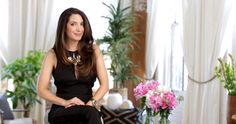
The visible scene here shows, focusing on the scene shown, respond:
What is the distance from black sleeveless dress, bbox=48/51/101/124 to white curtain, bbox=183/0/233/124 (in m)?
1.92

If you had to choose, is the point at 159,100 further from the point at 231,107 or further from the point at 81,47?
the point at 231,107

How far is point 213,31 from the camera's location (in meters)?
3.96

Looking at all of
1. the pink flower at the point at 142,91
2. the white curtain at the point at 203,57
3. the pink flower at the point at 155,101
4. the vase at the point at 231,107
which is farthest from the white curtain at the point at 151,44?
the pink flower at the point at 155,101

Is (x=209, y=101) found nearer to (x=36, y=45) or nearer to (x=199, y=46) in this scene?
(x=199, y=46)

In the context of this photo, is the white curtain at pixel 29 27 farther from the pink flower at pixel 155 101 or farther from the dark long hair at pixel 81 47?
the pink flower at pixel 155 101

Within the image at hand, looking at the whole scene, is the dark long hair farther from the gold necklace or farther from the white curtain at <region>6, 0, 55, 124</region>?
the white curtain at <region>6, 0, 55, 124</region>

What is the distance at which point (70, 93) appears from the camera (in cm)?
241

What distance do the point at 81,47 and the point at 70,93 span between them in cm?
31

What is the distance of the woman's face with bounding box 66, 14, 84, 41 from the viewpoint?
2408 millimetres

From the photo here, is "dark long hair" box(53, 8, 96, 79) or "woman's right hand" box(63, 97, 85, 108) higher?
"dark long hair" box(53, 8, 96, 79)

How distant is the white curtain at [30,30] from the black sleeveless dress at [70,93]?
2.88 metres

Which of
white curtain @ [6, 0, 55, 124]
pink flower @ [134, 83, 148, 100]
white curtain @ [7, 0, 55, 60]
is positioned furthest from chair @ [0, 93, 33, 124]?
pink flower @ [134, 83, 148, 100]

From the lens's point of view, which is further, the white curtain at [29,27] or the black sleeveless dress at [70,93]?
the white curtain at [29,27]

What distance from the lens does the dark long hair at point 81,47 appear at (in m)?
2.41
